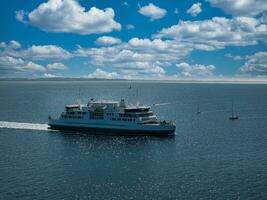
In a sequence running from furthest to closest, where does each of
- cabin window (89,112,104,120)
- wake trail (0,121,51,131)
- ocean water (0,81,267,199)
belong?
wake trail (0,121,51,131) → cabin window (89,112,104,120) → ocean water (0,81,267,199)

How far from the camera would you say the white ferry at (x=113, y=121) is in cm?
11500

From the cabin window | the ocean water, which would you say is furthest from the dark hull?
the cabin window

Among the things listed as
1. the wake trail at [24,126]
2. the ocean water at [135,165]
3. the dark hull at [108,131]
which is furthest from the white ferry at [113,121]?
the wake trail at [24,126]

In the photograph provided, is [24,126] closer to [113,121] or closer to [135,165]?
[113,121]

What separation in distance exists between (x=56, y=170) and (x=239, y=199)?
35615 millimetres

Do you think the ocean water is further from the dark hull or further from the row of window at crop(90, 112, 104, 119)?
the row of window at crop(90, 112, 104, 119)

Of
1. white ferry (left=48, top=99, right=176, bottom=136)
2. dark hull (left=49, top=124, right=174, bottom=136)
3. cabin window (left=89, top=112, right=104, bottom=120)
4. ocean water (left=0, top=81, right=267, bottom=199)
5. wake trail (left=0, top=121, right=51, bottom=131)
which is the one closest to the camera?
ocean water (left=0, top=81, right=267, bottom=199)

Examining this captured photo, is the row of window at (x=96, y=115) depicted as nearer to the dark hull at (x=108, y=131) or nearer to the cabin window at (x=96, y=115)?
the cabin window at (x=96, y=115)

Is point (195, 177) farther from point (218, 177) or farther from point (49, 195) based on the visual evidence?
point (49, 195)

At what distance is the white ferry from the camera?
377ft

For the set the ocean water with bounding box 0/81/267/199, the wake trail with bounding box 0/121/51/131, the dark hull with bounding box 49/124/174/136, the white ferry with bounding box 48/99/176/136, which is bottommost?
the ocean water with bounding box 0/81/267/199

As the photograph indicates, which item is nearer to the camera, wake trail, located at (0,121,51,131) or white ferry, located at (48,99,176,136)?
white ferry, located at (48,99,176,136)

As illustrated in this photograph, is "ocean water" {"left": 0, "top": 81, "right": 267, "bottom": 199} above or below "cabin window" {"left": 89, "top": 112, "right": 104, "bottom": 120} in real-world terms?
below

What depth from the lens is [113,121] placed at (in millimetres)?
121125
